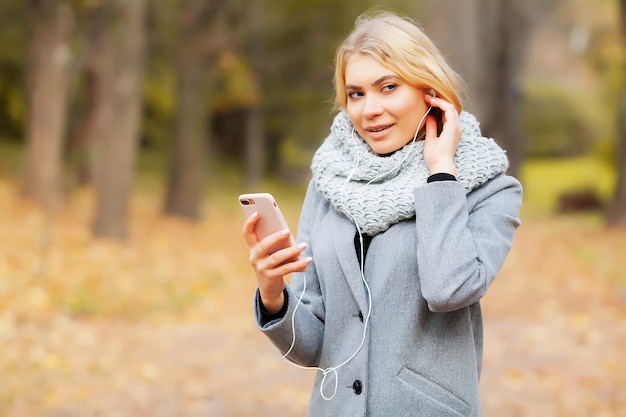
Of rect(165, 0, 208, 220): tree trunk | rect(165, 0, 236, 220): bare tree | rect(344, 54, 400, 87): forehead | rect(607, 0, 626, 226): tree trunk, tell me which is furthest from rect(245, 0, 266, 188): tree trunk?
rect(344, 54, 400, 87): forehead

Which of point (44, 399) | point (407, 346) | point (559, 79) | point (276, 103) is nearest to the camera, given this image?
point (407, 346)

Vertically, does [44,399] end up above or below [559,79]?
above

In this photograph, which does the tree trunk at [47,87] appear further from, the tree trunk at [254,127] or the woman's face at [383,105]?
the woman's face at [383,105]

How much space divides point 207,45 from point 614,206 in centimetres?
849

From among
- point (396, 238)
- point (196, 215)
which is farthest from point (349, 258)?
point (196, 215)

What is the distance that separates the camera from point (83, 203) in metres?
17.8

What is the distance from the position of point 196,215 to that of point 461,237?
16024 millimetres

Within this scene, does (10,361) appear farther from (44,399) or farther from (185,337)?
(185,337)

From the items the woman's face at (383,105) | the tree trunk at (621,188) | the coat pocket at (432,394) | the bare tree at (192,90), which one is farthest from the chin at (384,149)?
the bare tree at (192,90)

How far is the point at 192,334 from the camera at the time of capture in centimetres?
849

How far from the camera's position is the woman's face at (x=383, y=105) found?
249cm

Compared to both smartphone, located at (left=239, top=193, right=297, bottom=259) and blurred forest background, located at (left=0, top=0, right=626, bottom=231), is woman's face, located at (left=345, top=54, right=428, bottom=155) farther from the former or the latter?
blurred forest background, located at (left=0, top=0, right=626, bottom=231)

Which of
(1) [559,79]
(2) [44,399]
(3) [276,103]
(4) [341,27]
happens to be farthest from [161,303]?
(1) [559,79]

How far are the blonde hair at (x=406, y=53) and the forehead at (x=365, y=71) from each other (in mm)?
13
